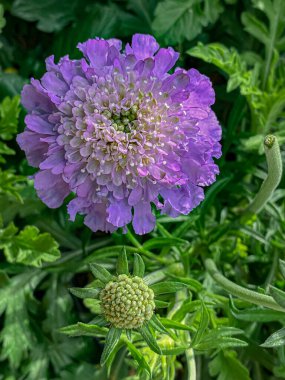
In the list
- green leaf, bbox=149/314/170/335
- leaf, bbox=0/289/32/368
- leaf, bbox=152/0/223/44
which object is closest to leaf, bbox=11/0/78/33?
leaf, bbox=152/0/223/44

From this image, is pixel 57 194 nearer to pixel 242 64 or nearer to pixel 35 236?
pixel 35 236

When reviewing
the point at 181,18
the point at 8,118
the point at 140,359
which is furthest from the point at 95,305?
the point at 181,18

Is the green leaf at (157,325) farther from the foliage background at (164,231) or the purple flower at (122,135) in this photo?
the foliage background at (164,231)

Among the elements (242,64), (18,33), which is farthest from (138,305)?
(18,33)

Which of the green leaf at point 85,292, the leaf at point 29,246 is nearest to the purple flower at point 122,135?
the green leaf at point 85,292

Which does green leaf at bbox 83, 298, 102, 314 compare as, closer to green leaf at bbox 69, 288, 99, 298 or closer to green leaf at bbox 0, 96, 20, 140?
green leaf at bbox 69, 288, 99, 298

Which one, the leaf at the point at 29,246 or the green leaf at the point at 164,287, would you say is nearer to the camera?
the green leaf at the point at 164,287

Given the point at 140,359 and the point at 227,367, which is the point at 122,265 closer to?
the point at 140,359
